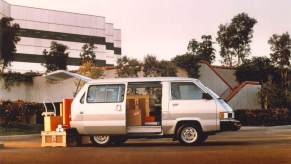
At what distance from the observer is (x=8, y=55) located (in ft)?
161

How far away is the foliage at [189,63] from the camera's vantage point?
4231 centimetres

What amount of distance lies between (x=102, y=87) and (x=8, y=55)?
3354 cm

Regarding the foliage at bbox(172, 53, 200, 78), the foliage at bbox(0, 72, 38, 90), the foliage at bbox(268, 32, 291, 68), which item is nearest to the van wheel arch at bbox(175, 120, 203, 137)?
the foliage at bbox(172, 53, 200, 78)

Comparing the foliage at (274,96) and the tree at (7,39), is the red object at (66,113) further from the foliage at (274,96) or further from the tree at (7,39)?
the tree at (7,39)

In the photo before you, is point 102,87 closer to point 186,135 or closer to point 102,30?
point 186,135

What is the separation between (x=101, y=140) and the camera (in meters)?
17.3

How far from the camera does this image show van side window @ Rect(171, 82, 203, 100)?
1631cm

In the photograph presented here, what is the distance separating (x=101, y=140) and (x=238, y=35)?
42183 mm

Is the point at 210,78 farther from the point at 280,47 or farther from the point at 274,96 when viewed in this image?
the point at 280,47

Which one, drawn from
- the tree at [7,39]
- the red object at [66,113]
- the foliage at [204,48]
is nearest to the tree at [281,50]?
the foliage at [204,48]

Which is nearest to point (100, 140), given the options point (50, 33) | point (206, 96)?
point (206, 96)

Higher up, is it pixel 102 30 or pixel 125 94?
pixel 102 30

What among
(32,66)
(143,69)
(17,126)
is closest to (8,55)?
(143,69)

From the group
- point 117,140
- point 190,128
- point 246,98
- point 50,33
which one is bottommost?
point 117,140
